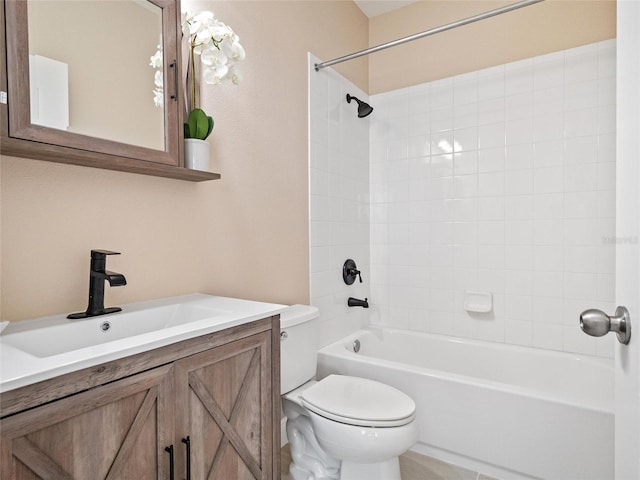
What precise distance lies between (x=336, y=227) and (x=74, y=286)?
5.15ft

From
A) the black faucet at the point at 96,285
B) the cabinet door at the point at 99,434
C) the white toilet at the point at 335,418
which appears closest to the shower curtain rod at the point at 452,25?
the white toilet at the point at 335,418

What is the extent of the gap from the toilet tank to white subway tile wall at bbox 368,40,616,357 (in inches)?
19.7

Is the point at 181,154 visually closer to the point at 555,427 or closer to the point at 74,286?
the point at 74,286

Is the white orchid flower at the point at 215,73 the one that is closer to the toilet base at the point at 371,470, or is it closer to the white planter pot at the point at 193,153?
the white planter pot at the point at 193,153

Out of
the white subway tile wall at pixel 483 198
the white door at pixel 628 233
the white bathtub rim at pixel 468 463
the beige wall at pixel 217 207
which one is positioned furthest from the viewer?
the white subway tile wall at pixel 483 198

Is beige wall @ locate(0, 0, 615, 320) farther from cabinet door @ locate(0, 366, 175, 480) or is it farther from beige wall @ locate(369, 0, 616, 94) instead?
cabinet door @ locate(0, 366, 175, 480)

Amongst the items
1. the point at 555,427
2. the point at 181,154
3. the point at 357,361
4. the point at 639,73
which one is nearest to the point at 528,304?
the point at 555,427

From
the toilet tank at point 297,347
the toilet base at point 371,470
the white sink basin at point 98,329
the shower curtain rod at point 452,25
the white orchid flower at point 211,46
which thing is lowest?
the toilet base at point 371,470

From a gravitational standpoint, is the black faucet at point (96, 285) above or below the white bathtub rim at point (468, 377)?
above

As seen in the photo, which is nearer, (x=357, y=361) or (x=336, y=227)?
(x=357, y=361)

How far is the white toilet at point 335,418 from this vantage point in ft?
4.52

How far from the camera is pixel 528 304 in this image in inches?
90.6

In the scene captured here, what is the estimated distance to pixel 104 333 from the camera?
1.10 metres

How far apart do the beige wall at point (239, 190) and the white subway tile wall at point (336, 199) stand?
9 cm
